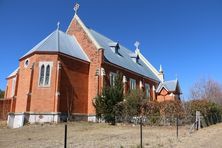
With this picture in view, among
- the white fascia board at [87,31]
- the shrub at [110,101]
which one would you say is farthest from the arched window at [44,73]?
the white fascia board at [87,31]

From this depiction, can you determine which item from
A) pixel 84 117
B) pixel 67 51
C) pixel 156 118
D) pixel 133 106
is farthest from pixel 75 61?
pixel 156 118

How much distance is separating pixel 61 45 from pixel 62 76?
4.76 metres

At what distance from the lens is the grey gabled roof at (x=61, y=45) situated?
33172 millimetres

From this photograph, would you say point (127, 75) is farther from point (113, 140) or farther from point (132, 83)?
point (113, 140)

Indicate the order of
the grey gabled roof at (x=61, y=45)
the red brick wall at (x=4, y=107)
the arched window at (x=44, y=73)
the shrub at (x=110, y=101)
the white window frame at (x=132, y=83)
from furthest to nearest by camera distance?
the white window frame at (x=132, y=83), the red brick wall at (x=4, y=107), the grey gabled roof at (x=61, y=45), the arched window at (x=44, y=73), the shrub at (x=110, y=101)

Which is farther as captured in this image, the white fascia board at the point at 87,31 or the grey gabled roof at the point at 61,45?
the white fascia board at the point at 87,31

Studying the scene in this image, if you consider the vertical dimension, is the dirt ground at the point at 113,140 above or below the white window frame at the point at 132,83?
below

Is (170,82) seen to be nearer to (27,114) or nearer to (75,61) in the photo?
(75,61)

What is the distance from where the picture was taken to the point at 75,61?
34.6 m

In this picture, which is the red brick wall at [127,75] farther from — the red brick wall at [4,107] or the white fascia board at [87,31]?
the red brick wall at [4,107]

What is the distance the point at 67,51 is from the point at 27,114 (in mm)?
9566

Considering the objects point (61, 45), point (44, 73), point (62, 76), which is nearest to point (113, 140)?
point (62, 76)

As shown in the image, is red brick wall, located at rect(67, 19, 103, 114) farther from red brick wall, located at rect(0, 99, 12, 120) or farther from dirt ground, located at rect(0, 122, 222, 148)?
dirt ground, located at rect(0, 122, 222, 148)

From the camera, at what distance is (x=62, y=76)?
32.3 m
